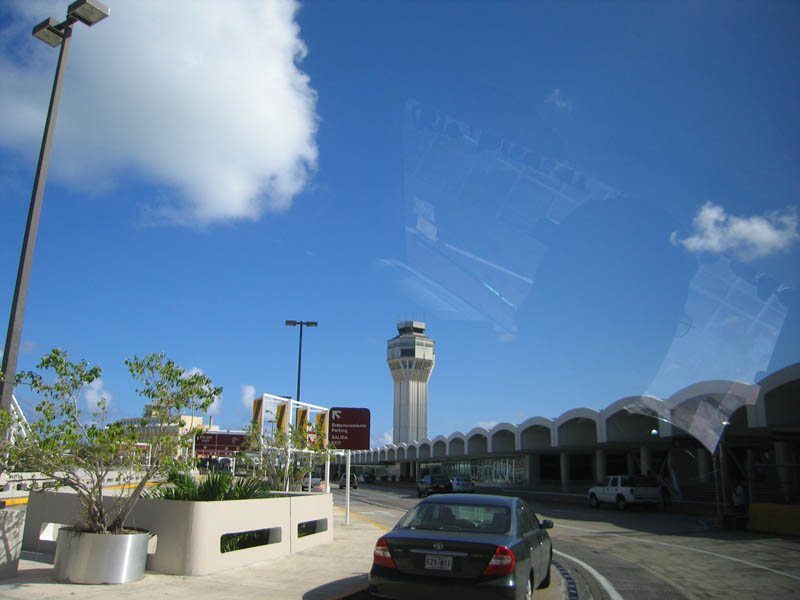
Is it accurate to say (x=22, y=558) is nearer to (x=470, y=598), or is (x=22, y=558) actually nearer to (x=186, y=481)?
(x=186, y=481)

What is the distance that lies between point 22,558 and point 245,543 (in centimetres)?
338

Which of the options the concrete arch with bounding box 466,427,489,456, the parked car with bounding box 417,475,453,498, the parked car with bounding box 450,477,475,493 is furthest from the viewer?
the concrete arch with bounding box 466,427,489,456

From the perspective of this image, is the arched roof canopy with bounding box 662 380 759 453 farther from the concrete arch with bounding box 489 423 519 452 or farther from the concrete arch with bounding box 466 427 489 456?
the concrete arch with bounding box 466 427 489 456

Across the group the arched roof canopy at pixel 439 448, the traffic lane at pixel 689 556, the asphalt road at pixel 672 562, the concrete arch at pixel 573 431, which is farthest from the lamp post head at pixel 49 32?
the arched roof canopy at pixel 439 448

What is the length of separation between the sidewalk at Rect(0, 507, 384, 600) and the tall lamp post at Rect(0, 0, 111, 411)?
225cm

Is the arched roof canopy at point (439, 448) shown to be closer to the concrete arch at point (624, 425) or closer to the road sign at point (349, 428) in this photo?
the concrete arch at point (624, 425)

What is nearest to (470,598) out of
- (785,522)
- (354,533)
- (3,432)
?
(3,432)

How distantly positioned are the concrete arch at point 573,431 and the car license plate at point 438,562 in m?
36.0

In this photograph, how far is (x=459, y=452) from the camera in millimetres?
61656

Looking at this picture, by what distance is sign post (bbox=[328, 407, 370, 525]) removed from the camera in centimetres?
1806

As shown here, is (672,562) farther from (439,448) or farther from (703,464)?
(439,448)

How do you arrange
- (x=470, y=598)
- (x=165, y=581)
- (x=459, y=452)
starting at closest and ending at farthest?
(x=470, y=598)
(x=165, y=581)
(x=459, y=452)

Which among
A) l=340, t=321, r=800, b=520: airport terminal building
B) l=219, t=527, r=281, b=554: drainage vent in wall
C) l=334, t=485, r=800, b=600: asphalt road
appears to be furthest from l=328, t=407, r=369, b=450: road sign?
l=340, t=321, r=800, b=520: airport terminal building

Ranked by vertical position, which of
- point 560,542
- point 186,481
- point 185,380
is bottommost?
point 560,542
